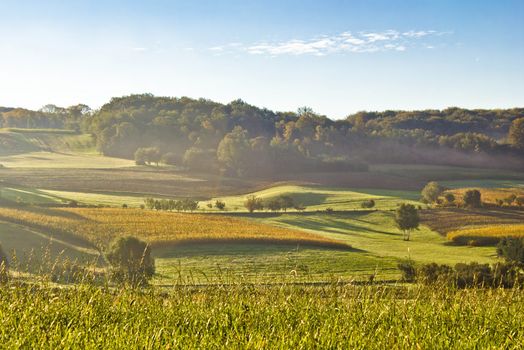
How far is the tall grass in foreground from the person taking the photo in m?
9.23

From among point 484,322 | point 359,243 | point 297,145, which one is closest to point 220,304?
point 484,322

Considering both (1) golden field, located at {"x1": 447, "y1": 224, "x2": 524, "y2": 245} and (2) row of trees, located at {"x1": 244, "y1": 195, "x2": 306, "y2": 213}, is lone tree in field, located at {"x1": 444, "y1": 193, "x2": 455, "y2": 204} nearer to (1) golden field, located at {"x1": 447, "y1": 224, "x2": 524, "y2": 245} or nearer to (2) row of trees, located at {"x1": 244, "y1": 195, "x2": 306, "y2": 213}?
(1) golden field, located at {"x1": 447, "y1": 224, "x2": 524, "y2": 245}

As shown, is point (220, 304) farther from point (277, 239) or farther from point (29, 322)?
point (277, 239)

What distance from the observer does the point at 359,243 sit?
61844 mm

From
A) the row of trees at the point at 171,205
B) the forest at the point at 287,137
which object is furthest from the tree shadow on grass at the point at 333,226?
the forest at the point at 287,137

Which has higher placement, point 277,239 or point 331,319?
point 331,319

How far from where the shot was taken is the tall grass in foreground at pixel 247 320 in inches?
364

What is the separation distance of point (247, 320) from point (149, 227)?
169 ft

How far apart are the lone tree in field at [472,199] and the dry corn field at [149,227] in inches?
1180

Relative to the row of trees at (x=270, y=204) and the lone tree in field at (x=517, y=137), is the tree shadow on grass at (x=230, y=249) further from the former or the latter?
the lone tree in field at (x=517, y=137)

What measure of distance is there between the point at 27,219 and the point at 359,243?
106 ft

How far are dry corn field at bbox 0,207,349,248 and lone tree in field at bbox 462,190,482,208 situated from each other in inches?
1180

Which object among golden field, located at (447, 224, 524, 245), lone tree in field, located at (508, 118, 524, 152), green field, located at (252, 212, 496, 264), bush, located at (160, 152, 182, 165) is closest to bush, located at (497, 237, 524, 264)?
green field, located at (252, 212, 496, 264)

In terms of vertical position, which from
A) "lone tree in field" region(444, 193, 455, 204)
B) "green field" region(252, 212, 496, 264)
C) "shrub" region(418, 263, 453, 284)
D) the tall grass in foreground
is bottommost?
"green field" region(252, 212, 496, 264)
